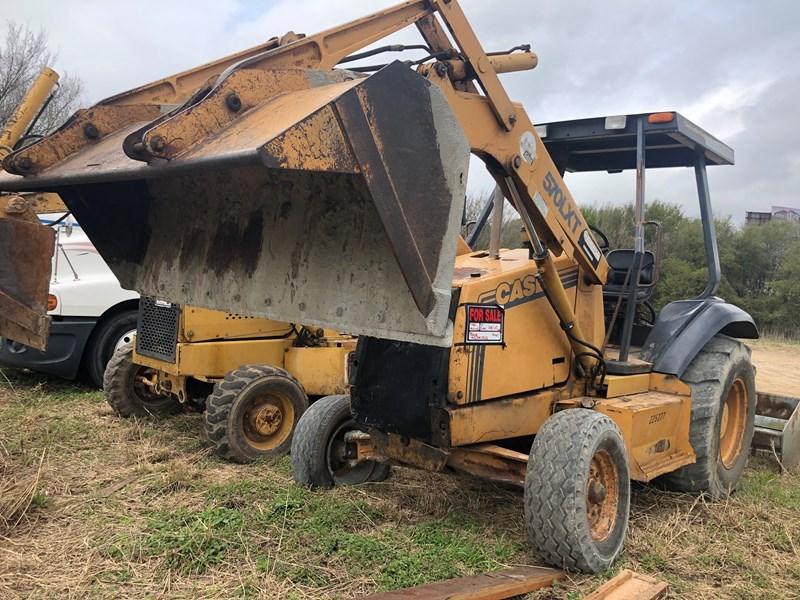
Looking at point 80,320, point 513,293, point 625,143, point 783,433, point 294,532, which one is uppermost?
point 625,143

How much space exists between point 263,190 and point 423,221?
1.06 m

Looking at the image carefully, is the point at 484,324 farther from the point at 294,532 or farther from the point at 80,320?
the point at 80,320

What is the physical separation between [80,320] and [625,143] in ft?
19.7

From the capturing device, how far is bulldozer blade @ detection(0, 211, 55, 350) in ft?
12.2

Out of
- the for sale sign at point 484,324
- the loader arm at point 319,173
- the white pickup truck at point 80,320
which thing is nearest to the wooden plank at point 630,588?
the for sale sign at point 484,324

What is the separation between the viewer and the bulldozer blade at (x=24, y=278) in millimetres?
3730

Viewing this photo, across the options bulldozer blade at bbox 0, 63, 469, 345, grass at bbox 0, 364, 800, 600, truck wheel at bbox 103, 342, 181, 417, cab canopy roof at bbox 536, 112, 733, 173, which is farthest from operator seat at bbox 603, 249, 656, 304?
truck wheel at bbox 103, 342, 181, 417

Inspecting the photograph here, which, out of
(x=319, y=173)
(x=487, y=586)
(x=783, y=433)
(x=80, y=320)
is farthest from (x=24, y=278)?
(x=783, y=433)

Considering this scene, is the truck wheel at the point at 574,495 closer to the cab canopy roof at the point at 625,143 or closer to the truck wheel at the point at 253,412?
the cab canopy roof at the point at 625,143

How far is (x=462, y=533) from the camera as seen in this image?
412 centimetres

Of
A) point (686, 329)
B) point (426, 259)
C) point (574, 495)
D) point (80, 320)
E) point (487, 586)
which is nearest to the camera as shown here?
point (426, 259)

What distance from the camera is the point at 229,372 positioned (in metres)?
6.02

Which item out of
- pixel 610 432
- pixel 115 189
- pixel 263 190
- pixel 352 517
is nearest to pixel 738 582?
pixel 610 432

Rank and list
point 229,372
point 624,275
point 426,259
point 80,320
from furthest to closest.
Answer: point 80,320, point 229,372, point 624,275, point 426,259
